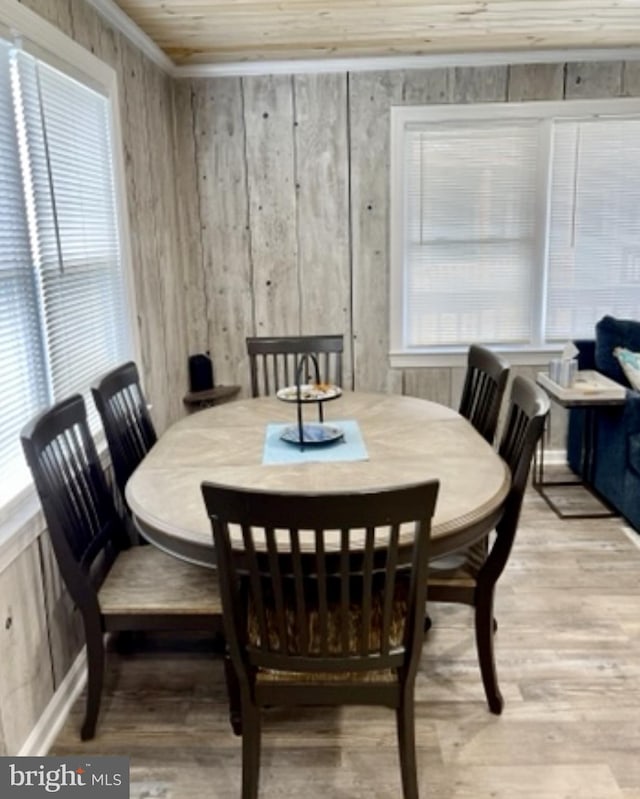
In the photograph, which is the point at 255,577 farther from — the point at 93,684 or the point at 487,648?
the point at 487,648

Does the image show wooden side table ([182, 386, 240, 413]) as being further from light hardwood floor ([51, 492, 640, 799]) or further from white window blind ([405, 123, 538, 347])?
light hardwood floor ([51, 492, 640, 799])

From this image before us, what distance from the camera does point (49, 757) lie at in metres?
1.94

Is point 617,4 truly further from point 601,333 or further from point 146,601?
Answer: point 146,601

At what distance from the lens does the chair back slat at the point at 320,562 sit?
1.41 meters

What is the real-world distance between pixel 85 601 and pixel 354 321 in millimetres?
2595

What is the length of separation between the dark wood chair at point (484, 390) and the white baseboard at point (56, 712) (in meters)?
1.71

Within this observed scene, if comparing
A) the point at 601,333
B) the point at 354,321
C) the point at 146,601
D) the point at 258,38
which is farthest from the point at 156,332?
the point at 601,333

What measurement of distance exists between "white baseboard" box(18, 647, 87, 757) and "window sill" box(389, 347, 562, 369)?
2.53 m

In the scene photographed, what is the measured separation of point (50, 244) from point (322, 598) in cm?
161

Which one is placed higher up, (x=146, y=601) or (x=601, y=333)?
(x=601, y=333)

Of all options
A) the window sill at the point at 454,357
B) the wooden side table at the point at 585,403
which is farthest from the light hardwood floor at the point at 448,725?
the window sill at the point at 454,357

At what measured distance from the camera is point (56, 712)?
6.95 ft

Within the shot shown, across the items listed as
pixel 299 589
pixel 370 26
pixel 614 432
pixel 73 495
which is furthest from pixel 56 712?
pixel 370 26

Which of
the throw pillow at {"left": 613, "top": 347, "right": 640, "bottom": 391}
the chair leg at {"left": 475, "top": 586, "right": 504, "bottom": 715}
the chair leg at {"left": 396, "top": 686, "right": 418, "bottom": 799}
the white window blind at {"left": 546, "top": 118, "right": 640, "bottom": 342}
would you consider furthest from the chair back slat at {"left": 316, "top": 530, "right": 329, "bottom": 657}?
the white window blind at {"left": 546, "top": 118, "right": 640, "bottom": 342}
